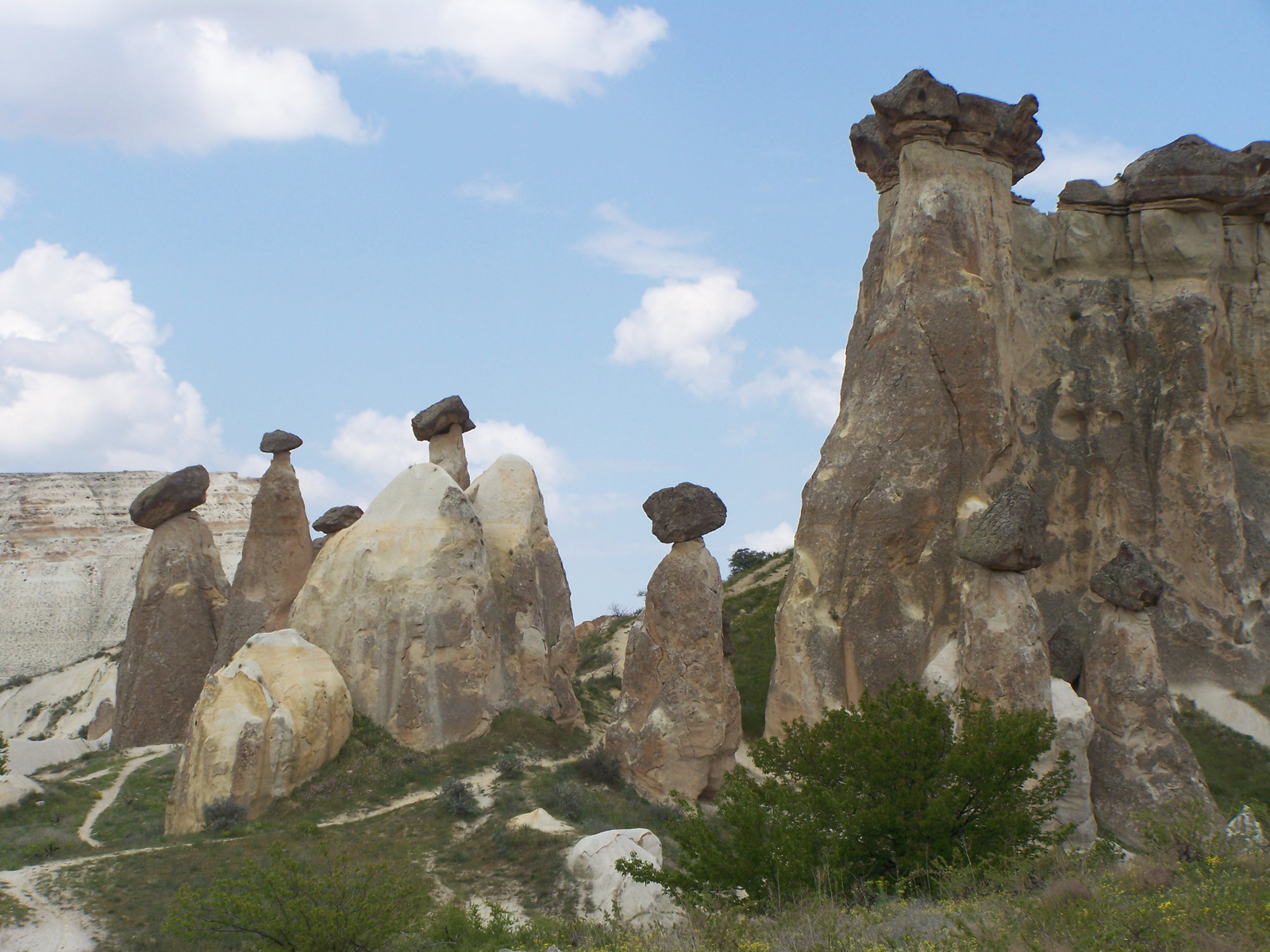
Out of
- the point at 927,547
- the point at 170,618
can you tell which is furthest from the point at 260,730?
the point at 927,547

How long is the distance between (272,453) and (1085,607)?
646 inches

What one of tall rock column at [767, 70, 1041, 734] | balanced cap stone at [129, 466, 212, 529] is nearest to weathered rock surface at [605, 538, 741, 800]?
tall rock column at [767, 70, 1041, 734]

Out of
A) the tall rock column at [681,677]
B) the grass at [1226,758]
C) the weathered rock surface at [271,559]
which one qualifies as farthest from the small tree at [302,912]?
the grass at [1226,758]

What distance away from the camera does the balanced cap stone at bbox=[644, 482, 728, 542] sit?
1700cm

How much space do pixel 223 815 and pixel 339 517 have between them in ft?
34.6

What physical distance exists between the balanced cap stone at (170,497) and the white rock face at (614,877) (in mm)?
14005

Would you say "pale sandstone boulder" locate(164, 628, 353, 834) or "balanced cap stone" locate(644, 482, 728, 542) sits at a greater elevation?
"balanced cap stone" locate(644, 482, 728, 542)

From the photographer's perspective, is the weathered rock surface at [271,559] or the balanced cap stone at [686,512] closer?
the balanced cap stone at [686,512]

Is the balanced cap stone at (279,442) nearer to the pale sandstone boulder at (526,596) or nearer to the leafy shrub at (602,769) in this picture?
the pale sandstone boulder at (526,596)

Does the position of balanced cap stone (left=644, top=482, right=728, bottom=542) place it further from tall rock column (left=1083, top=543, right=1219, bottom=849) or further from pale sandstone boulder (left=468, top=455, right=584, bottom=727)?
tall rock column (left=1083, top=543, right=1219, bottom=849)

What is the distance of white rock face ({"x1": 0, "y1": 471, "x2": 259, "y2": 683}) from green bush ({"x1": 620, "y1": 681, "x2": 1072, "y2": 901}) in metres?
36.5

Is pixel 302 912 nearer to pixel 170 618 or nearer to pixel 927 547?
pixel 927 547

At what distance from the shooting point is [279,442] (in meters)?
24.0

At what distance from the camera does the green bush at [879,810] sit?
980cm
